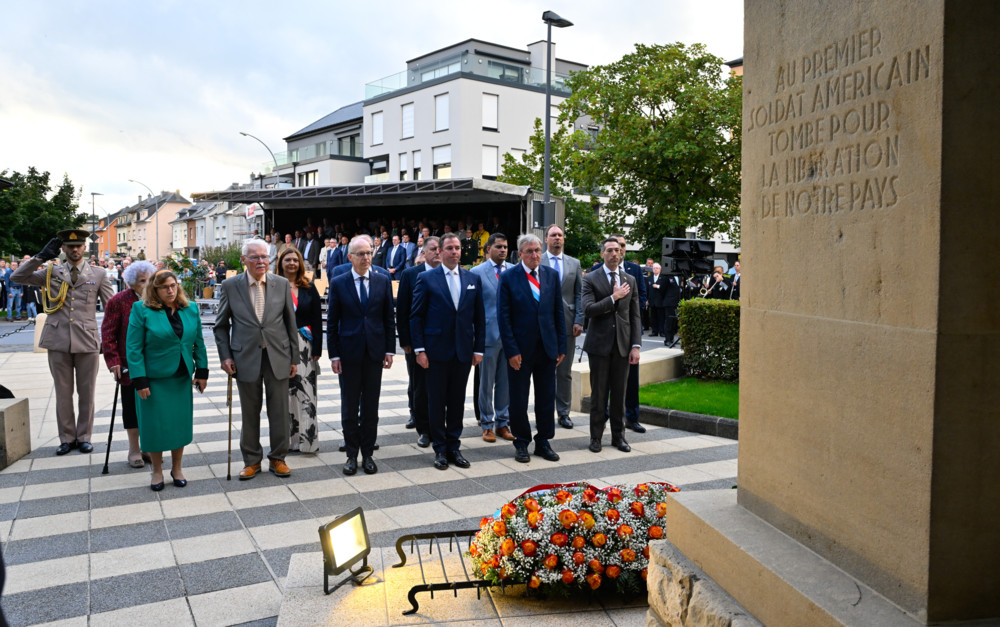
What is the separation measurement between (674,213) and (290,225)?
558 inches

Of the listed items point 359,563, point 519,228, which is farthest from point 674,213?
point 359,563

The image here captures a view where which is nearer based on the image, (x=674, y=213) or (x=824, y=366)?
(x=824, y=366)

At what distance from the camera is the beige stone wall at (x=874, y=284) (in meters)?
2.02

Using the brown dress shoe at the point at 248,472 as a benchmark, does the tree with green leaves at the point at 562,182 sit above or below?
above

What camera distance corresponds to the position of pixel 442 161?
43.9m

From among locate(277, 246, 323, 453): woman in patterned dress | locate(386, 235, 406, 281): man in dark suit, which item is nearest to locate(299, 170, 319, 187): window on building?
locate(386, 235, 406, 281): man in dark suit

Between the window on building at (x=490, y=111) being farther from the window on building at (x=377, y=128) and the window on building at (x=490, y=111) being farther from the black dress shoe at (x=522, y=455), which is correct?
the black dress shoe at (x=522, y=455)

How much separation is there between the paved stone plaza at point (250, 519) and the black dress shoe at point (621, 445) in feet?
0.40

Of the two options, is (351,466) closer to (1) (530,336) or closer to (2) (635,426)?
(1) (530,336)

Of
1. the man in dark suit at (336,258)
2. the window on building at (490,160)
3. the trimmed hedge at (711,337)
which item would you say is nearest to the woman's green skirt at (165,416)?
the trimmed hedge at (711,337)

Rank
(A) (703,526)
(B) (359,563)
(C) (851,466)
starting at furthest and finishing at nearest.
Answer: (B) (359,563) → (A) (703,526) → (C) (851,466)

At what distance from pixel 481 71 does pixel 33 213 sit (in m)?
23.4

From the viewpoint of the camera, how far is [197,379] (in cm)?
634

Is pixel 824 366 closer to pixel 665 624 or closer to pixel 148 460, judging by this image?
pixel 665 624
